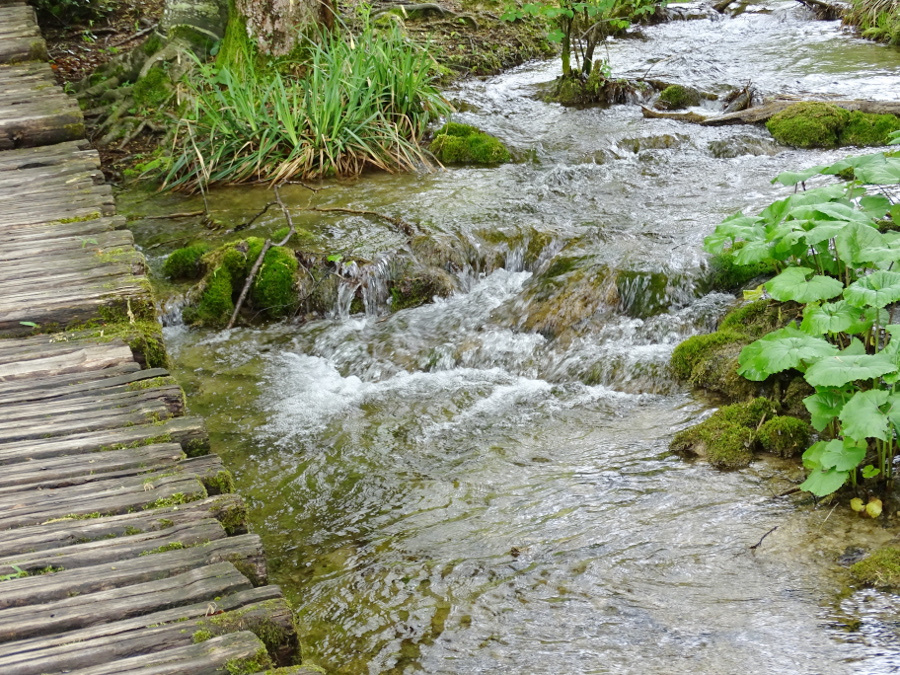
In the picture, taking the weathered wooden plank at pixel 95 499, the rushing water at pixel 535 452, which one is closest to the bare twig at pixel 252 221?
the rushing water at pixel 535 452

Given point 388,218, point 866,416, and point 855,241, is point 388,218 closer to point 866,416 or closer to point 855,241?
point 855,241

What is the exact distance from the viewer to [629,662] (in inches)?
113

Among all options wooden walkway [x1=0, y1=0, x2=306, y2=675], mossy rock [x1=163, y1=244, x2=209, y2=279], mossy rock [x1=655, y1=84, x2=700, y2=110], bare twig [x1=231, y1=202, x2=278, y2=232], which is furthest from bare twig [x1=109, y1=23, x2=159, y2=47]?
wooden walkway [x1=0, y1=0, x2=306, y2=675]

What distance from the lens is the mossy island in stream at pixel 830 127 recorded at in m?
8.03

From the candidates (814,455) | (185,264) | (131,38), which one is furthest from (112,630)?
(131,38)

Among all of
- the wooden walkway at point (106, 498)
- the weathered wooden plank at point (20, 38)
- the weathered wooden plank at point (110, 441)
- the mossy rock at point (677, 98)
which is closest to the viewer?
the wooden walkway at point (106, 498)

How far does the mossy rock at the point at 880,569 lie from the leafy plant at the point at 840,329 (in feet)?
1.13

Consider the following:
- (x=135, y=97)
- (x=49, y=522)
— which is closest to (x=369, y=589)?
(x=49, y=522)

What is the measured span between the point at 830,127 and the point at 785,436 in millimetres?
5292

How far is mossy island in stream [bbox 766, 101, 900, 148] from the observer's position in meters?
8.03

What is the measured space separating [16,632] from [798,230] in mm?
3582

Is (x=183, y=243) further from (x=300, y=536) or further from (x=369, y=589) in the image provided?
(x=369, y=589)

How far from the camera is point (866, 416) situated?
3275mm

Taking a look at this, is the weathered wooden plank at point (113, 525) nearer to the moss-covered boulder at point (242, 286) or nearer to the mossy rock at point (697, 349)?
the mossy rock at point (697, 349)
